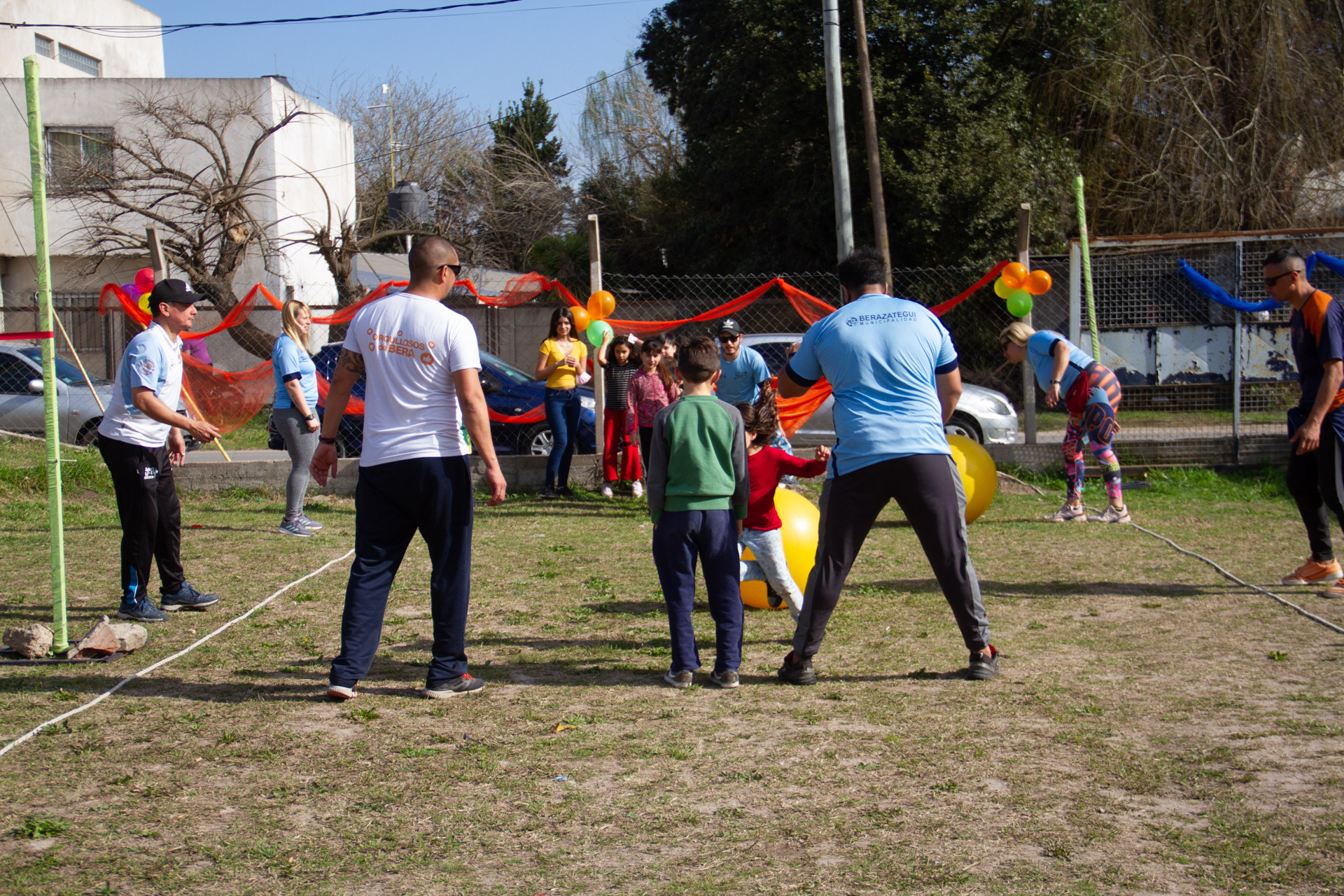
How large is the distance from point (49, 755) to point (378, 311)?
199 cm

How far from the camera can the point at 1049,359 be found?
839 cm

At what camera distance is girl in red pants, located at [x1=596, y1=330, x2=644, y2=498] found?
10.6 m

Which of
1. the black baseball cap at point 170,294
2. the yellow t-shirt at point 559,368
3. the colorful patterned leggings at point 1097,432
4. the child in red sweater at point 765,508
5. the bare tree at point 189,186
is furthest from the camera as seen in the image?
the bare tree at point 189,186

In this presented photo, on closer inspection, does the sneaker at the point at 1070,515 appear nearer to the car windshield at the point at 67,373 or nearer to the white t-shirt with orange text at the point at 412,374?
the white t-shirt with orange text at the point at 412,374

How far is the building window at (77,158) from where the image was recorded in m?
20.9

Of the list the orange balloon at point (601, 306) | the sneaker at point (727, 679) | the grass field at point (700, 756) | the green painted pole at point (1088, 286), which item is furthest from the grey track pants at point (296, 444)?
the green painted pole at point (1088, 286)

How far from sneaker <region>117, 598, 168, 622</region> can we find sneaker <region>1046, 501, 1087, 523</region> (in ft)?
22.0

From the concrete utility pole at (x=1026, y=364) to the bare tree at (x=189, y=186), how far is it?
13.6m

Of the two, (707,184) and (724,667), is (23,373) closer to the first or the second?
(724,667)

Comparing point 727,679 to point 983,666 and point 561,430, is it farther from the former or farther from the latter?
point 561,430

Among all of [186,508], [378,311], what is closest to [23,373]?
[186,508]

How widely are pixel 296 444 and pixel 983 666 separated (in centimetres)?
568

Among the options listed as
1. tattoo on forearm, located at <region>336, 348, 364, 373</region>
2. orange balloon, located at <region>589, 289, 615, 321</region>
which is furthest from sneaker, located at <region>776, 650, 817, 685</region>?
orange balloon, located at <region>589, 289, 615, 321</region>

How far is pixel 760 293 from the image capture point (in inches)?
439
